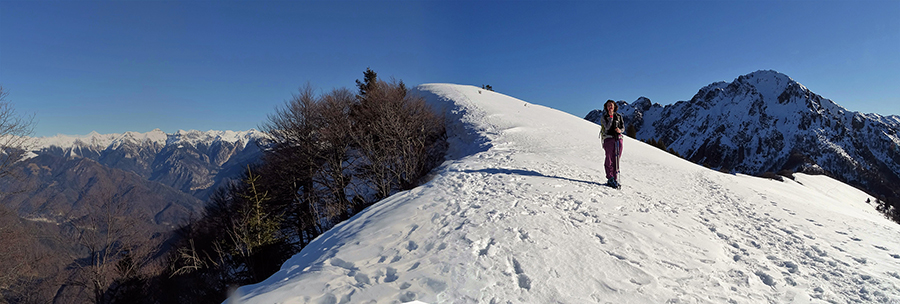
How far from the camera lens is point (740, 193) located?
406 inches

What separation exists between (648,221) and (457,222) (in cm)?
391

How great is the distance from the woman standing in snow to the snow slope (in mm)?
545

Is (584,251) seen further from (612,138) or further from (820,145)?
(820,145)

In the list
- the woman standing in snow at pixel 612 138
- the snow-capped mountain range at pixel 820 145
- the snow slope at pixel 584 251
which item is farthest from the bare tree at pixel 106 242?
the snow-capped mountain range at pixel 820 145

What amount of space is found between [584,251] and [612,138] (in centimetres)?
553

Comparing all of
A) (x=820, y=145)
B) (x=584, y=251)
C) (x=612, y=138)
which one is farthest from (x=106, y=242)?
(x=820, y=145)

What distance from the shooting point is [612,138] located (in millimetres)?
9227

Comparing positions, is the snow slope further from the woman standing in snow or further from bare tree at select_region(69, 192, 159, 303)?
bare tree at select_region(69, 192, 159, 303)

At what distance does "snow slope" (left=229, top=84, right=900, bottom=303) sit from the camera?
3.79 m

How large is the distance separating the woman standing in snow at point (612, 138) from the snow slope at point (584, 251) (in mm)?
545

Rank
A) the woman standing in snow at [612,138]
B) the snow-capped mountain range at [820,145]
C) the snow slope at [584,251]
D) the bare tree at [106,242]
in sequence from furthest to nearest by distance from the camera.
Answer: the snow-capped mountain range at [820,145] < the bare tree at [106,242] < the woman standing in snow at [612,138] < the snow slope at [584,251]

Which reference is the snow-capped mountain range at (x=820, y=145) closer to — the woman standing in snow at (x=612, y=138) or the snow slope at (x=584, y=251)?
the woman standing in snow at (x=612, y=138)

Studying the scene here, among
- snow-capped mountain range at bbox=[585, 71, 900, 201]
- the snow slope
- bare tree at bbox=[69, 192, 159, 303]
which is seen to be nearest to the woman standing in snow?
the snow slope

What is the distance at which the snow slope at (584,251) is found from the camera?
379 centimetres
